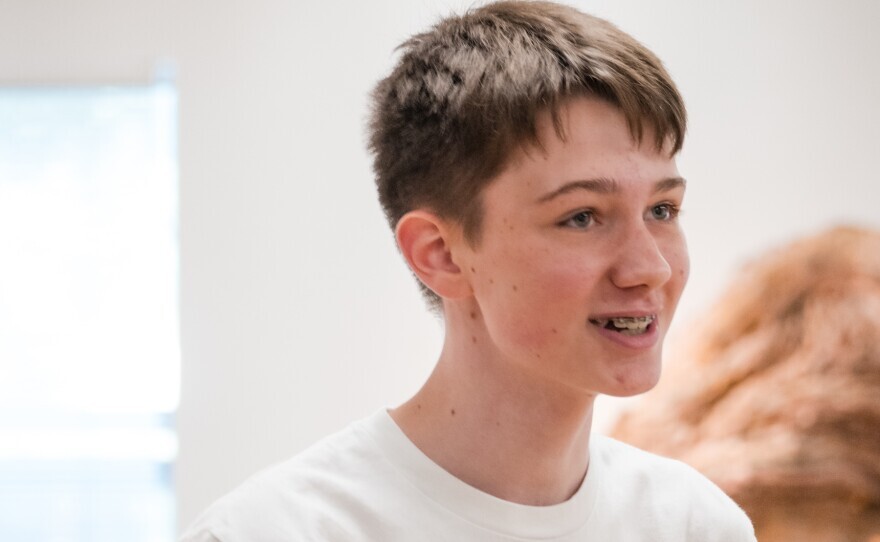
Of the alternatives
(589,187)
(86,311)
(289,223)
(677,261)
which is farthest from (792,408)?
(86,311)

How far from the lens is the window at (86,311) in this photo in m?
→ 3.55

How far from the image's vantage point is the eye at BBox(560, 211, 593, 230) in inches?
43.9

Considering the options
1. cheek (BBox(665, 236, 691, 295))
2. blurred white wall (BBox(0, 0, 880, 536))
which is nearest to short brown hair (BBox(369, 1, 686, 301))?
cheek (BBox(665, 236, 691, 295))

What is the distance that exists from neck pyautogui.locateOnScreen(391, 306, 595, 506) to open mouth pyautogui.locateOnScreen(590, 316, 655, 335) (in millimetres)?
103

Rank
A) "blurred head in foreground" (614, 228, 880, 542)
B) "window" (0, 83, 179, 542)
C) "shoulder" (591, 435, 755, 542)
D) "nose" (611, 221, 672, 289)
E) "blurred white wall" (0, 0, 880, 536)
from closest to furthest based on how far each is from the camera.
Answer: "nose" (611, 221, 672, 289) < "shoulder" (591, 435, 755, 542) < "blurred head in foreground" (614, 228, 880, 542) < "blurred white wall" (0, 0, 880, 536) < "window" (0, 83, 179, 542)

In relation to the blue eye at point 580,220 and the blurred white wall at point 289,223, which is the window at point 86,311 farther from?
the blue eye at point 580,220

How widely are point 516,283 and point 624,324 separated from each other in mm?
118

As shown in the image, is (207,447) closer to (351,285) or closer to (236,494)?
(351,285)

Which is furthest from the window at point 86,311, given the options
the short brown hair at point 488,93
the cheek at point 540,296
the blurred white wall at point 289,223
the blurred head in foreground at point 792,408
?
the cheek at point 540,296

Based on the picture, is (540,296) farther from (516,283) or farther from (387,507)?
(387,507)

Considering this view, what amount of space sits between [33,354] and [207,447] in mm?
740

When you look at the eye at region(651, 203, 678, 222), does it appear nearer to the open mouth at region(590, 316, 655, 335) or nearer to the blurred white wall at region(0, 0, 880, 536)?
the open mouth at region(590, 316, 655, 335)

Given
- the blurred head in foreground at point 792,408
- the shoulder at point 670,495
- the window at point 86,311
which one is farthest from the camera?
the window at point 86,311

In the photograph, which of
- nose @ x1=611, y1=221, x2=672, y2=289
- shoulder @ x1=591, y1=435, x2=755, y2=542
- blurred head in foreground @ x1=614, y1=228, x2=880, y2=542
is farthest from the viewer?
blurred head in foreground @ x1=614, y1=228, x2=880, y2=542
